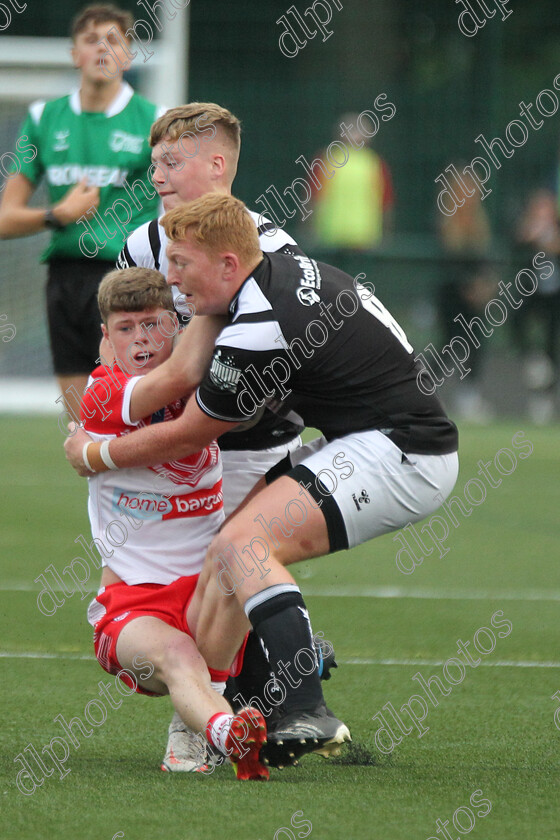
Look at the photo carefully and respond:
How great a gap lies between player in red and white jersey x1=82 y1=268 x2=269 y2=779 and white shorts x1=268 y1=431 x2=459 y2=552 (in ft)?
1.09

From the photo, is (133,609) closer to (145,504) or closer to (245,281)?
(145,504)

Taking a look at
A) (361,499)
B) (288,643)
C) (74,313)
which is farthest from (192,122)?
(74,313)

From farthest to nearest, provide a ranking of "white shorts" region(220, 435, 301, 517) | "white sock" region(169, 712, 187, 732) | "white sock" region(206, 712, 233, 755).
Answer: "white shorts" region(220, 435, 301, 517), "white sock" region(169, 712, 187, 732), "white sock" region(206, 712, 233, 755)

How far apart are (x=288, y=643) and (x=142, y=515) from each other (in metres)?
0.60

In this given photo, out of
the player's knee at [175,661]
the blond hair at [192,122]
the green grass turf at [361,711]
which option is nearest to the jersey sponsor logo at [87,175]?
the green grass turf at [361,711]

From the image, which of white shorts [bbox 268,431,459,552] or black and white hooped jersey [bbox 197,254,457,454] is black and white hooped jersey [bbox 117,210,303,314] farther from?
white shorts [bbox 268,431,459,552]

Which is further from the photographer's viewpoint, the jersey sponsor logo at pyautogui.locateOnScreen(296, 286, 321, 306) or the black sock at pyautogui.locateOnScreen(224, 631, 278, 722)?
the black sock at pyautogui.locateOnScreen(224, 631, 278, 722)

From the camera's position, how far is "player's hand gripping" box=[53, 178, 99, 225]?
630 cm

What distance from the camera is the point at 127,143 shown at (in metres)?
6.64

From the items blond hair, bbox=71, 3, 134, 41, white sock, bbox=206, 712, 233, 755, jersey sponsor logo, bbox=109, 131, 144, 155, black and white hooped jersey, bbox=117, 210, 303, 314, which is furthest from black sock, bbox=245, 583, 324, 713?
blond hair, bbox=71, 3, 134, 41

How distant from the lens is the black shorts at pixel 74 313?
6.67 meters

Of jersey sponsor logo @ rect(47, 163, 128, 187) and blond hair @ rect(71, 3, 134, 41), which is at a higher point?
blond hair @ rect(71, 3, 134, 41)

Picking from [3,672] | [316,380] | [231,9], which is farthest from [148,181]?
[231,9]

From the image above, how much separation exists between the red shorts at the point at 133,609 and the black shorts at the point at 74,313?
2929 millimetres
